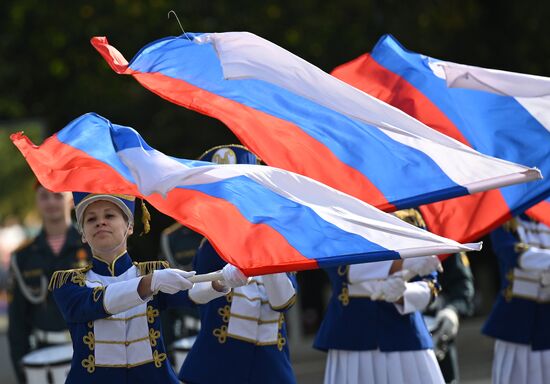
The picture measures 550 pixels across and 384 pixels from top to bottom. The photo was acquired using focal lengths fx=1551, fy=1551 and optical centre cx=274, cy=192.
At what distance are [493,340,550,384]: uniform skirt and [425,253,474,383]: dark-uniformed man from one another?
32cm

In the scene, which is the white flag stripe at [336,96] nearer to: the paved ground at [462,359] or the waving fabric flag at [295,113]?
the waving fabric flag at [295,113]

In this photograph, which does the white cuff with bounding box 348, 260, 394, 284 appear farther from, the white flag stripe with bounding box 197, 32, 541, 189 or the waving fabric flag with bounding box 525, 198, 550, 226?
the waving fabric flag with bounding box 525, 198, 550, 226

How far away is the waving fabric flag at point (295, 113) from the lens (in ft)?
24.2

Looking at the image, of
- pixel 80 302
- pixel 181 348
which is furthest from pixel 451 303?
pixel 80 302

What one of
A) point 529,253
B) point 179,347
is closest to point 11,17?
point 179,347

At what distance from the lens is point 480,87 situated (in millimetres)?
8336

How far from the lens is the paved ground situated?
14930mm

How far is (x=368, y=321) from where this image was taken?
27.1ft

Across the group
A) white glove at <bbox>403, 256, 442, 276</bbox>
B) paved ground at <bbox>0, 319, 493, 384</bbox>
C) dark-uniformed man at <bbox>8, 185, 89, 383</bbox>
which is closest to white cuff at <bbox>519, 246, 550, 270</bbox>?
white glove at <bbox>403, 256, 442, 276</bbox>

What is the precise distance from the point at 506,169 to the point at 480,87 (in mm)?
1314

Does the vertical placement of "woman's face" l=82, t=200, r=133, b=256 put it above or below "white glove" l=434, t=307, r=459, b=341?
above

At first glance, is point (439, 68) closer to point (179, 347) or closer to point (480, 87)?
point (480, 87)

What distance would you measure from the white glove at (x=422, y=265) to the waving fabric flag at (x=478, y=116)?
218 mm

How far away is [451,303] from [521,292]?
1.56 ft
